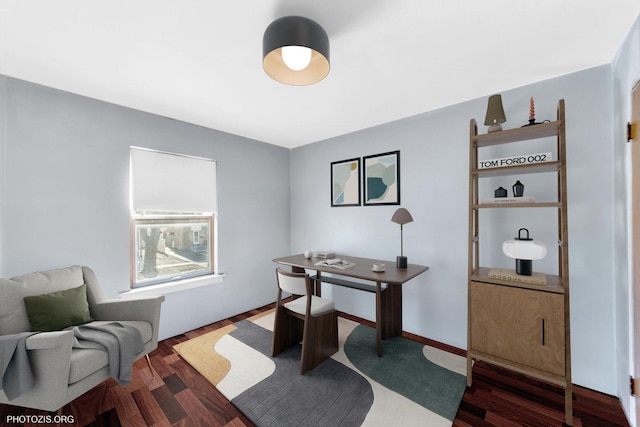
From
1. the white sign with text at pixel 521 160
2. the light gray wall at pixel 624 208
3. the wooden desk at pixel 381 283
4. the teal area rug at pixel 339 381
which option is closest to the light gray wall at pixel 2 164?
the teal area rug at pixel 339 381

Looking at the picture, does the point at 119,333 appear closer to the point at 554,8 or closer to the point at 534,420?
the point at 534,420

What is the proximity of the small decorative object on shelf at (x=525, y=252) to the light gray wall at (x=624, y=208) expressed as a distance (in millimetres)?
435

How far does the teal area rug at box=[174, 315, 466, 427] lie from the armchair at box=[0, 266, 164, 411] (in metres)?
0.67

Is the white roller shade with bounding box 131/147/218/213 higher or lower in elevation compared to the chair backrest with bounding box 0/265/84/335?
higher

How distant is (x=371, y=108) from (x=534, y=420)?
2.73 meters

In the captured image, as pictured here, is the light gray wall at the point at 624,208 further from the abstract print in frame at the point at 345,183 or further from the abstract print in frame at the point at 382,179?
the abstract print in frame at the point at 345,183

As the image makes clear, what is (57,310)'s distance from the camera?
71.9 inches

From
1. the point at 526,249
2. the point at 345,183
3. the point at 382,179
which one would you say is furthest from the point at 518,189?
the point at 345,183

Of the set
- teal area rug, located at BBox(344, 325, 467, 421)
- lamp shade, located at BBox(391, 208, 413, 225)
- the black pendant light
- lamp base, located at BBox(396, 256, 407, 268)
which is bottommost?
teal area rug, located at BBox(344, 325, 467, 421)

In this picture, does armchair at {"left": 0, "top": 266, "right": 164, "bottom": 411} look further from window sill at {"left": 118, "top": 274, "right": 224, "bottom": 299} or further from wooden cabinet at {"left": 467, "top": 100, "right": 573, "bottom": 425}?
wooden cabinet at {"left": 467, "top": 100, "right": 573, "bottom": 425}

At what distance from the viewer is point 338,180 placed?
11.5 ft

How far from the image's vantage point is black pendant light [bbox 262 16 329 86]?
1298mm

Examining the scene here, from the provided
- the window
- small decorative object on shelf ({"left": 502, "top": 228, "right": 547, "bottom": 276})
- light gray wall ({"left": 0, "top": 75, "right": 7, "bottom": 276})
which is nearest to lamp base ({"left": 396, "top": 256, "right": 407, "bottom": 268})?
small decorative object on shelf ({"left": 502, "top": 228, "right": 547, "bottom": 276})

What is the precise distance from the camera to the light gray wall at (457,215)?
1895mm
